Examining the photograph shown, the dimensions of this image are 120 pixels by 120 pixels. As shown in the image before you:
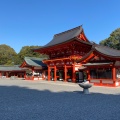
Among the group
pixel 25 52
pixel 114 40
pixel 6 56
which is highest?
pixel 114 40

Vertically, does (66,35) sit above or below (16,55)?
below

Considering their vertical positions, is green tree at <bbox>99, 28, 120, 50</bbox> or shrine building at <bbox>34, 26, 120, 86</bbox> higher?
green tree at <bbox>99, 28, 120, 50</bbox>

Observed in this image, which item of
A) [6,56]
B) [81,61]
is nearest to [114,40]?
[81,61]

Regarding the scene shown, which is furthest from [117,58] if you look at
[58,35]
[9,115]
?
[58,35]

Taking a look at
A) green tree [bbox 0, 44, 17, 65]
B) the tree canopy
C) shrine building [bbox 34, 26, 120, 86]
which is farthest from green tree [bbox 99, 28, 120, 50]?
green tree [bbox 0, 44, 17, 65]

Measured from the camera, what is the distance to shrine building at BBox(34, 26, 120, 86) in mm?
21438

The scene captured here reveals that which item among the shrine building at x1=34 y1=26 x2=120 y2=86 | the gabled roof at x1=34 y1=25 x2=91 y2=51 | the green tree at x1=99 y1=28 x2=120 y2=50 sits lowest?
the shrine building at x1=34 y1=26 x2=120 y2=86

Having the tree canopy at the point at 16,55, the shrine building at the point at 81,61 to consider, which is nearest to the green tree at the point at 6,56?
the tree canopy at the point at 16,55

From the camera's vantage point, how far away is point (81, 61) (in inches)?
966

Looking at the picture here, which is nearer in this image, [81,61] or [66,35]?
[81,61]

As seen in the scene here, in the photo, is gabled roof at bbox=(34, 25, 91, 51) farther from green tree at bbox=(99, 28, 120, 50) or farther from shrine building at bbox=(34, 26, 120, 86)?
green tree at bbox=(99, 28, 120, 50)

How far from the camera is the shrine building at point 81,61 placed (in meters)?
21.4

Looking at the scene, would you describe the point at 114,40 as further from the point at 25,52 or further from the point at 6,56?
the point at 6,56

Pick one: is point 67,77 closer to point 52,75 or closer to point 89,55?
point 52,75
